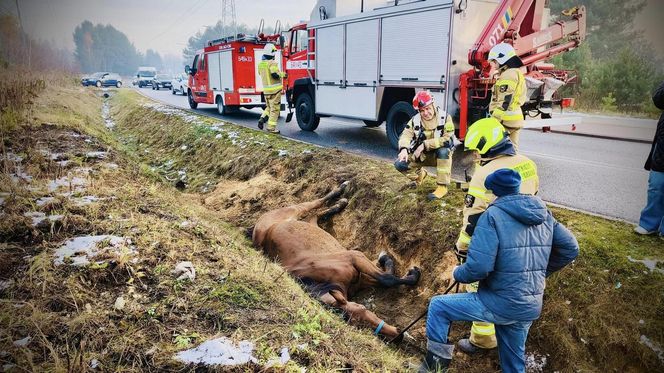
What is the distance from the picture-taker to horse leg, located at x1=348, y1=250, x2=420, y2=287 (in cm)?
436

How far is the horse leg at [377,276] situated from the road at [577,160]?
7.47 feet

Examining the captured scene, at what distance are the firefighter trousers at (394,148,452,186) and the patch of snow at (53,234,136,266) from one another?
333cm

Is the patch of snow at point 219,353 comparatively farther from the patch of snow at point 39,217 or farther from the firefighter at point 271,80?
the firefighter at point 271,80

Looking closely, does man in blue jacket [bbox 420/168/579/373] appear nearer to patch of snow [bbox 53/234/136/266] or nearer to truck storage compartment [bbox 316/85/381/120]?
patch of snow [bbox 53/234/136/266]

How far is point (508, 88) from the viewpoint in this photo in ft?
18.1

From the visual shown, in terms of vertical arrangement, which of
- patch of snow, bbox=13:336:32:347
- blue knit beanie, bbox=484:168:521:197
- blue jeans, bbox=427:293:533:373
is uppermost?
blue knit beanie, bbox=484:168:521:197

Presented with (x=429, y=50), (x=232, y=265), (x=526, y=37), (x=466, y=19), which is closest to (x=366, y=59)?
(x=429, y=50)

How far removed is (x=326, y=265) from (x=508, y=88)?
11.3ft

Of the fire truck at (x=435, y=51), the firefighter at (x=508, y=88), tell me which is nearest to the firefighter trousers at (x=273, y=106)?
the fire truck at (x=435, y=51)

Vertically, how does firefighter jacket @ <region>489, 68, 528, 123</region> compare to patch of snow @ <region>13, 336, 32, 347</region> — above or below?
above

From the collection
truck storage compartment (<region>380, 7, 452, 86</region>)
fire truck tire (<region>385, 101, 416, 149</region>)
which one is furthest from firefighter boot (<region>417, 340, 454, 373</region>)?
fire truck tire (<region>385, 101, 416, 149</region>)

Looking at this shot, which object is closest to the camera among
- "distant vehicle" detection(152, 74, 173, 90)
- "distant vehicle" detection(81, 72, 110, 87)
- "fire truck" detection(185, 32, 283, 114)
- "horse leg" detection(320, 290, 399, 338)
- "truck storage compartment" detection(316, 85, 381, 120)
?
"horse leg" detection(320, 290, 399, 338)

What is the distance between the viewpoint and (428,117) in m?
5.33

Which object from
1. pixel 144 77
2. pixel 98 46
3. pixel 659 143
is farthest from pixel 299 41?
pixel 144 77
